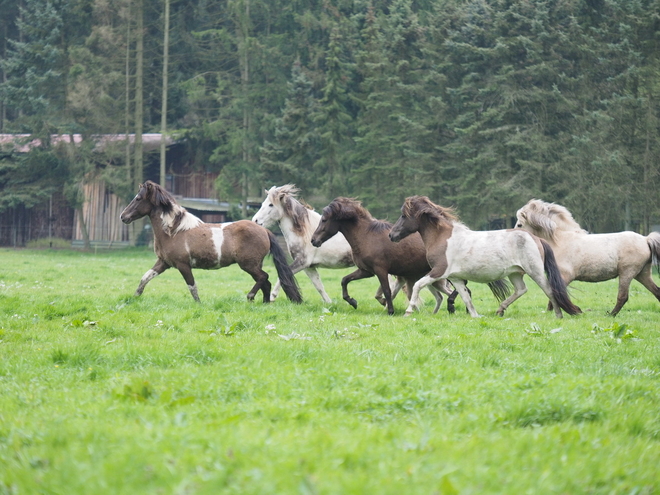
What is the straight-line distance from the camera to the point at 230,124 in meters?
41.2

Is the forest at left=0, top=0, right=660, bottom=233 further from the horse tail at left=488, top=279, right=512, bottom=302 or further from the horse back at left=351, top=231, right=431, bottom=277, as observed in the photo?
the horse back at left=351, top=231, right=431, bottom=277

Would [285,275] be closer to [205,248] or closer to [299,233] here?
[299,233]

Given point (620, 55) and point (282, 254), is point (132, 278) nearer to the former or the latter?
point (282, 254)


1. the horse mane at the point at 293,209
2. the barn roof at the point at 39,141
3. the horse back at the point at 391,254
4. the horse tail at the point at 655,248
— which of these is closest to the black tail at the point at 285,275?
the horse mane at the point at 293,209

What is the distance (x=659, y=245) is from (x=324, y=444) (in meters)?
9.96

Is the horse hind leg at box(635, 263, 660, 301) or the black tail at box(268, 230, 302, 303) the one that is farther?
the black tail at box(268, 230, 302, 303)

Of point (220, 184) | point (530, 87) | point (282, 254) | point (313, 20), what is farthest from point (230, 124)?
point (282, 254)

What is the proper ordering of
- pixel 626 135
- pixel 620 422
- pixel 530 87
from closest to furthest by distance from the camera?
pixel 620 422 → pixel 626 135 → pixel 530 87

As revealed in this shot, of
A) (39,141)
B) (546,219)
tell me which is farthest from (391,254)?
(39,141)

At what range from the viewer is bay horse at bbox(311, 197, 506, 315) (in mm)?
11914

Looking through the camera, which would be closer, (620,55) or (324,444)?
(324,444)

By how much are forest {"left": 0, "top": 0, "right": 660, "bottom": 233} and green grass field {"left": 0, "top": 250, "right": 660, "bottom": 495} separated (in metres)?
22.6

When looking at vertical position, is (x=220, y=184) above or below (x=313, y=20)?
below

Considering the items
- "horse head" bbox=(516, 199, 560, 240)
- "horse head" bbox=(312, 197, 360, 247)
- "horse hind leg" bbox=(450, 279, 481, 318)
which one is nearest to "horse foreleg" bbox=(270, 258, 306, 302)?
"horse head" bbox=(312, 197, 360, 247)
